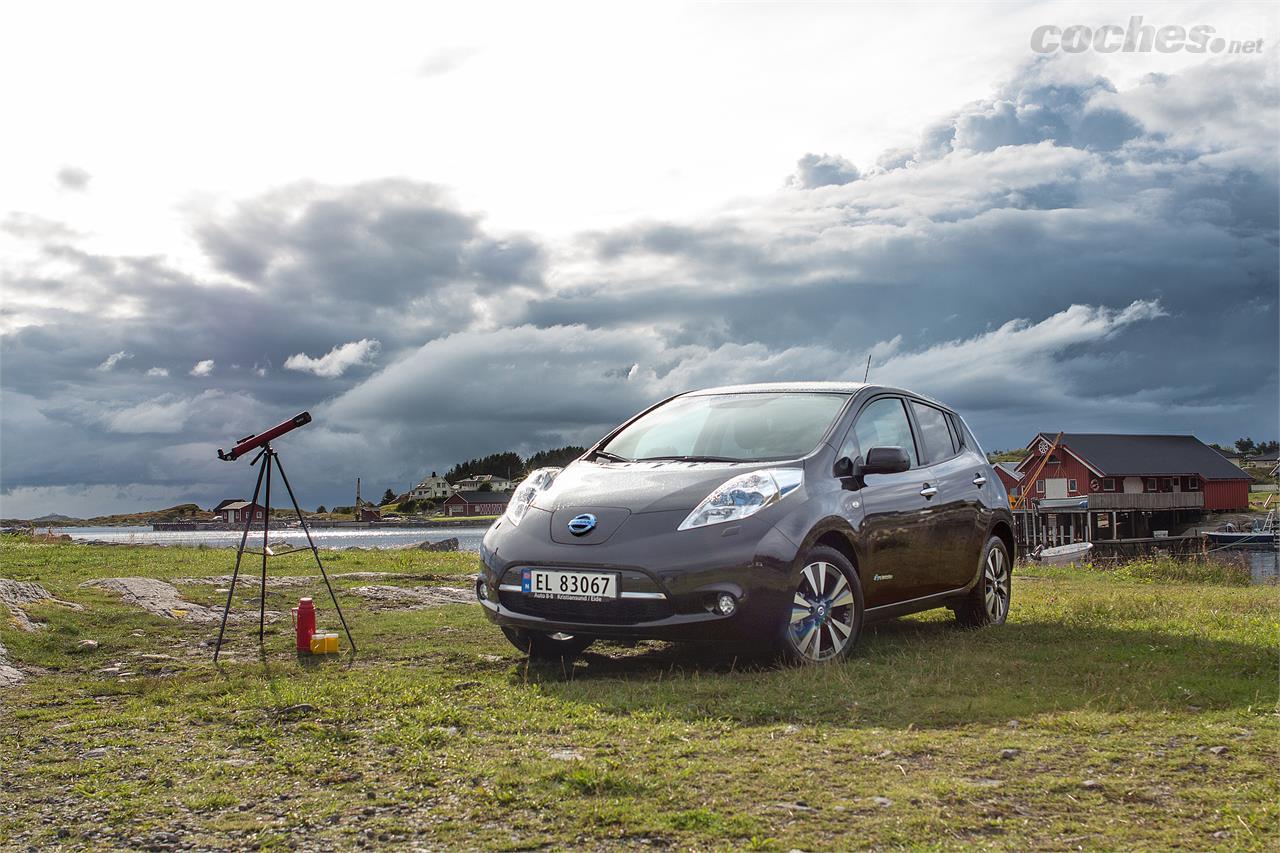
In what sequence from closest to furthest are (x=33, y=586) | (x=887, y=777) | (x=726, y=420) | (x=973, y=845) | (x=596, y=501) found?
(x=973, y=845) → (x=887, y=777) → (x=596, y=501) → (x=726, y=420) → (x=33, y=586)

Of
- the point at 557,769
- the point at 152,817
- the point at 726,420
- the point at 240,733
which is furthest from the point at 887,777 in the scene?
the point at 726,420

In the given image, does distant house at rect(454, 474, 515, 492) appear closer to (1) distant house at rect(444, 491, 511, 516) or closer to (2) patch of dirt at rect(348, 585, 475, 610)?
(1) distant house at rect(444, 491, 511, 516)

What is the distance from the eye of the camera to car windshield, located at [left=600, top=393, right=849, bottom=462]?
6.92 m

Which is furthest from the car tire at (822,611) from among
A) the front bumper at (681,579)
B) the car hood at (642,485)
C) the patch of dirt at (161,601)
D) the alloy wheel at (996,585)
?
the patch of dirt at (161,601)

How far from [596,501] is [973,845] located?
11.5 ft

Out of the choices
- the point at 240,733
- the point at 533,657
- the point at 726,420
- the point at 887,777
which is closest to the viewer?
the point at 887,777

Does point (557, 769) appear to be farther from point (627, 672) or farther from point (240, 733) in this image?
point (627, 672)

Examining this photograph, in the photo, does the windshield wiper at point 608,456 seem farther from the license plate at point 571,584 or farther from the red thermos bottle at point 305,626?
the red thermos bottle at point 305,626

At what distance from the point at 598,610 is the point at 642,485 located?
0.86 metres

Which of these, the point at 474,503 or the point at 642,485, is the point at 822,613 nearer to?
the point at 642,485

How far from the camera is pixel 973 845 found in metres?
3.16

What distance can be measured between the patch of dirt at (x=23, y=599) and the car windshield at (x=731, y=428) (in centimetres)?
515

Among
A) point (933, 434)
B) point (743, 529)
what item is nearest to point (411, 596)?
point (933, 434)

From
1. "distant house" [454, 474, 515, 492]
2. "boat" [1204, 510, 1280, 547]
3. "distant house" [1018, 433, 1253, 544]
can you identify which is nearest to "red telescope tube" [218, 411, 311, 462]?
"boat" [1204, 510, 1280, 547]
